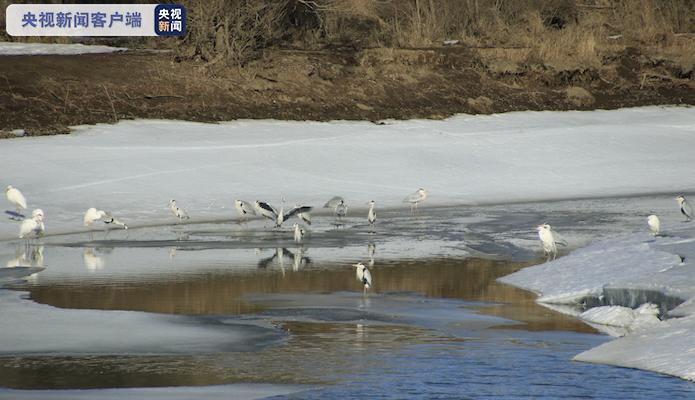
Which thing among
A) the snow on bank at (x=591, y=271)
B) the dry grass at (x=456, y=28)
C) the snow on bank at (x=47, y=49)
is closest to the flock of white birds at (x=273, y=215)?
the snow on bank at (x=591, y=271)

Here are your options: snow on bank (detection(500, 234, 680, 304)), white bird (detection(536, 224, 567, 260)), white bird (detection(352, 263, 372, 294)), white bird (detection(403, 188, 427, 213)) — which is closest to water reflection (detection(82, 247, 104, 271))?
white bird (detection(352, 263, 372, 294))

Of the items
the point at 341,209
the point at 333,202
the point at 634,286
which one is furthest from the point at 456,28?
the point at 634,286

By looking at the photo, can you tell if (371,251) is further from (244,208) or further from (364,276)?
(244,208)

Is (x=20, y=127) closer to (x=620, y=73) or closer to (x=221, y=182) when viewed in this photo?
(x=221, y=182)

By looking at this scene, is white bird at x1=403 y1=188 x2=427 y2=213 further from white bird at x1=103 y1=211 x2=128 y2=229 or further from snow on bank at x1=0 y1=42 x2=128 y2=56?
snow on bank at x1=0 y1=42 x2=128 y2=56

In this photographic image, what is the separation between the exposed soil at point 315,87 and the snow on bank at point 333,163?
45.0 inches

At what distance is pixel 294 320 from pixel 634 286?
3377 mm

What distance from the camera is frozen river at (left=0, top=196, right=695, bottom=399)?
10.6 meters

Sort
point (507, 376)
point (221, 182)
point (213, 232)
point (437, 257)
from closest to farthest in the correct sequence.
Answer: point (507, 376) < point (437, 257) < point (213, 232) < point (221, 182)

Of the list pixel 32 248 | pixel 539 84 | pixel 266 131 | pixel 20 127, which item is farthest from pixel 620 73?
pixel 32 248

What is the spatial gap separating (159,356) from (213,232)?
30.0 ft

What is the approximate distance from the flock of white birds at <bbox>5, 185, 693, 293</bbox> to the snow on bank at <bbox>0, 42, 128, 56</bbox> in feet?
43.5

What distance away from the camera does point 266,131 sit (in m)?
30.4

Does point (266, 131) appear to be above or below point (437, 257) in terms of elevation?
above
